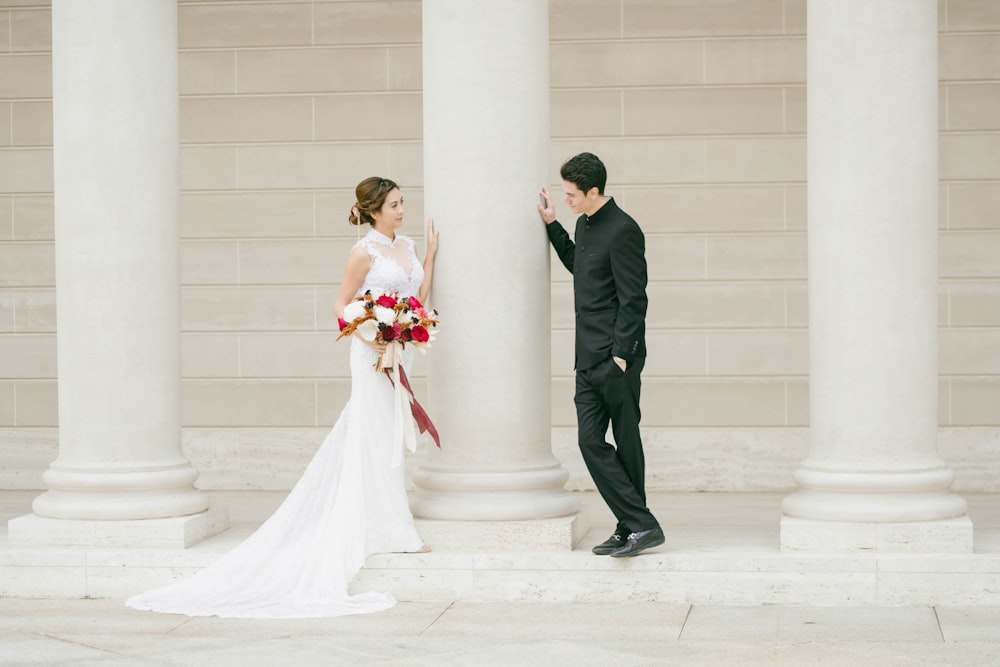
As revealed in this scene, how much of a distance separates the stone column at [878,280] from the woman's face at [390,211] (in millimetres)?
2838

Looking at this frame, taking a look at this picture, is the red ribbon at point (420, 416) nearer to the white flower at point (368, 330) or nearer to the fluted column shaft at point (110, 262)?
the white flower at point (368, 330)

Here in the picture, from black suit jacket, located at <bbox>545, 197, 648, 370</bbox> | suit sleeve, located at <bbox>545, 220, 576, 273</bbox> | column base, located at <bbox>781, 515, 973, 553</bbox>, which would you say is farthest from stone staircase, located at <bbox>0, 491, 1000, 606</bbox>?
suit sleeve, located at <bbox>545, 220, 576, 273</bbox>

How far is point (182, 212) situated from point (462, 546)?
641 centimetres

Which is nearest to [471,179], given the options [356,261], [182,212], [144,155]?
[356,261]

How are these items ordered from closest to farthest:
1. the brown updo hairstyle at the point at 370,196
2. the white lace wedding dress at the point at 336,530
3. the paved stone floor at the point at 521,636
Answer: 1. the paved stone floor at the point at 521,636
2. the white lace wedding dress at the point at 336,530
3. the brown updo hairstyle at the point at 370,196

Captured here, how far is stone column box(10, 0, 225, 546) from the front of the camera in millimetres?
10117

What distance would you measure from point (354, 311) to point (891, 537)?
12.4 ft

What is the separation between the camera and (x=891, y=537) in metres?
9.27

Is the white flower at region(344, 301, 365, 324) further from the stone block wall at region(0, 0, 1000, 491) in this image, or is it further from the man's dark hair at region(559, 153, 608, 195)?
the stone block wall at region(0, 0, 1000, 491)

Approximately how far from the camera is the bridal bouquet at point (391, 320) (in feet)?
31.3

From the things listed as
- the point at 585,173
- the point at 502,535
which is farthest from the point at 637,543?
the point at 585,173

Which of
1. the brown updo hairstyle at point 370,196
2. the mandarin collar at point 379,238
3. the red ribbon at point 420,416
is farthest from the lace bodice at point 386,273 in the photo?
the red ribbon at point 420,416

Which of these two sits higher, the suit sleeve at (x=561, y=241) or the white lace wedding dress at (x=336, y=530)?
the suit sleeve at (x=561, y=241)

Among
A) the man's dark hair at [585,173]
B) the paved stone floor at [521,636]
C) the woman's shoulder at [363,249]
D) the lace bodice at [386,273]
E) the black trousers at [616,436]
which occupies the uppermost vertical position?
the man's dark hair at [585,173]
